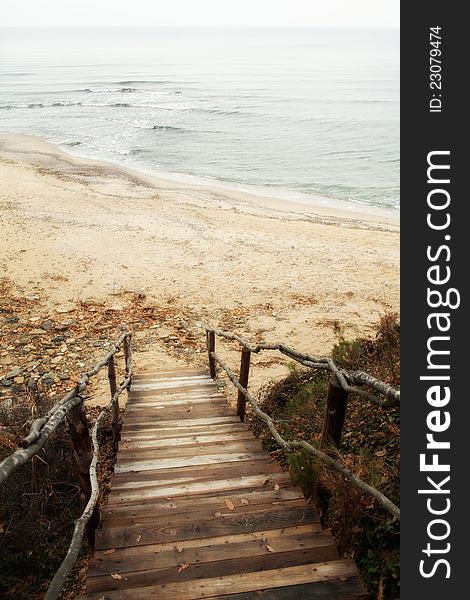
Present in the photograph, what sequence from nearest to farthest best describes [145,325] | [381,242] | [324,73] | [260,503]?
[260,503], [145,325], [381,242], [324,73]

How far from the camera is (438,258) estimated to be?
110 inches

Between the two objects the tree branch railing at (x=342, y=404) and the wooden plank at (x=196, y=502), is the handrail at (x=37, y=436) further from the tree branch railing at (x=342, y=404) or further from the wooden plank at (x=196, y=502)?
the tree branch railing at (x=342, y=404)

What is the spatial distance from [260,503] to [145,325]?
801 cm

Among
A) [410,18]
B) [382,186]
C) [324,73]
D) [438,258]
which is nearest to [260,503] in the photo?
[438,258]

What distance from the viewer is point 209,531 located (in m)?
3.04

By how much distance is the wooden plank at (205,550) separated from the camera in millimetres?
2678

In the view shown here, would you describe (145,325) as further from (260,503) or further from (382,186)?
(382,186)

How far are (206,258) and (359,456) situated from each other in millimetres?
11832

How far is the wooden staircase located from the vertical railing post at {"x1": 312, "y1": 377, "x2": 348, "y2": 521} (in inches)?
4.2

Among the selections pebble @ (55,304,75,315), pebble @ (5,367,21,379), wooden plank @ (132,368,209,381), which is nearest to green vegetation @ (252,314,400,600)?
wooden plank @ (132,368,209,381)

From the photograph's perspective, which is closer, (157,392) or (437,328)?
(437,328)

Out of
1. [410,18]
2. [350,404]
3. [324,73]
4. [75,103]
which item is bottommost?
[350,404]

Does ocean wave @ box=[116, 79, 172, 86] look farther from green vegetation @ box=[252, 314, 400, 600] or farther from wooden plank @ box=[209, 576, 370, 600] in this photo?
wooden plank @ box=[209, 576, 370, 600]

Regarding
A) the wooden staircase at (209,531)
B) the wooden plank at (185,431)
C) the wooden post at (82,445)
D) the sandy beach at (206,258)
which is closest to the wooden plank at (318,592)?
the wooden staircase at (209,531)
